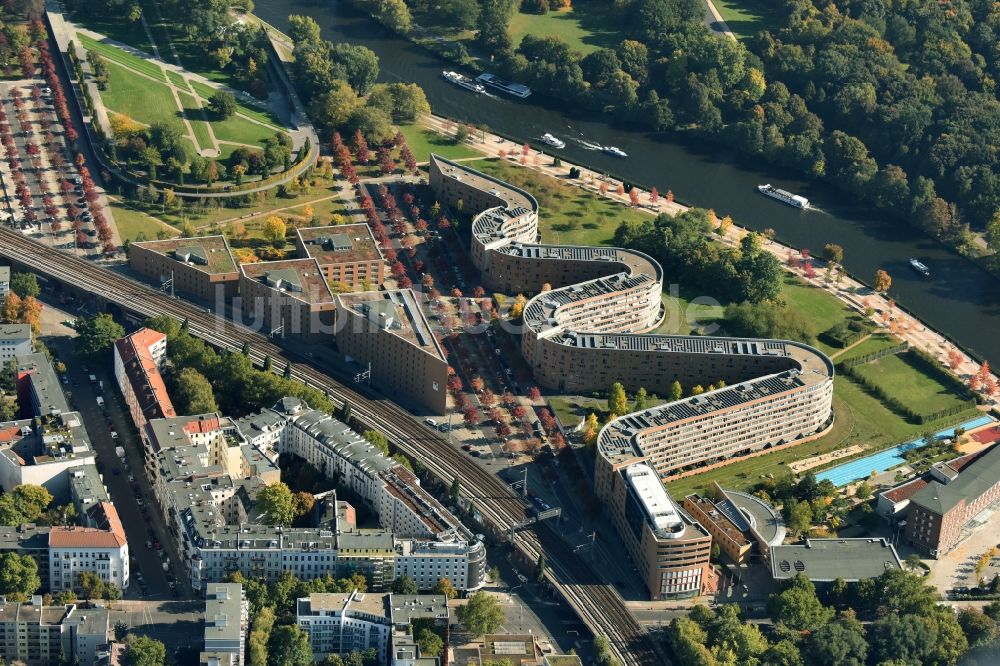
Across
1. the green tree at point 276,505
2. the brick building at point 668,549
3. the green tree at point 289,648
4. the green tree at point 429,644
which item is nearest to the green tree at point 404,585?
the green tree at point 429,644

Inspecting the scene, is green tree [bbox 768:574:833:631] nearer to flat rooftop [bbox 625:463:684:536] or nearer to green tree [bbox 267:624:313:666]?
flat rooftop [bbox 625:463:684:536]

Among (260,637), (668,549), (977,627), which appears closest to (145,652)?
(260,637)

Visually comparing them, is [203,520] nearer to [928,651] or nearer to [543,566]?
[543,566]

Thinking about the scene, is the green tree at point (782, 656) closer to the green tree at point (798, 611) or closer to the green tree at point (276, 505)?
the green tree at point (798, 611)

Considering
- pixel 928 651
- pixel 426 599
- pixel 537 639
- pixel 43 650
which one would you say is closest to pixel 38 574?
pixel 43 650

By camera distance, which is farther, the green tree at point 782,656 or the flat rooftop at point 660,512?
the flat rooftop at point 660,512

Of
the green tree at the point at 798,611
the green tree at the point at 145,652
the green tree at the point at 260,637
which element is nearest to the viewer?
the green tree at the point at 145,652

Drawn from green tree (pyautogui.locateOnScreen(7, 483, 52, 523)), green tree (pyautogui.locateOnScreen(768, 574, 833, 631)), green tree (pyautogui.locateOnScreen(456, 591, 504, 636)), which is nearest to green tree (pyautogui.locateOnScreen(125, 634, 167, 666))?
green tree (pyautogui.locateOnScreen(7, 483, 52, 523))
